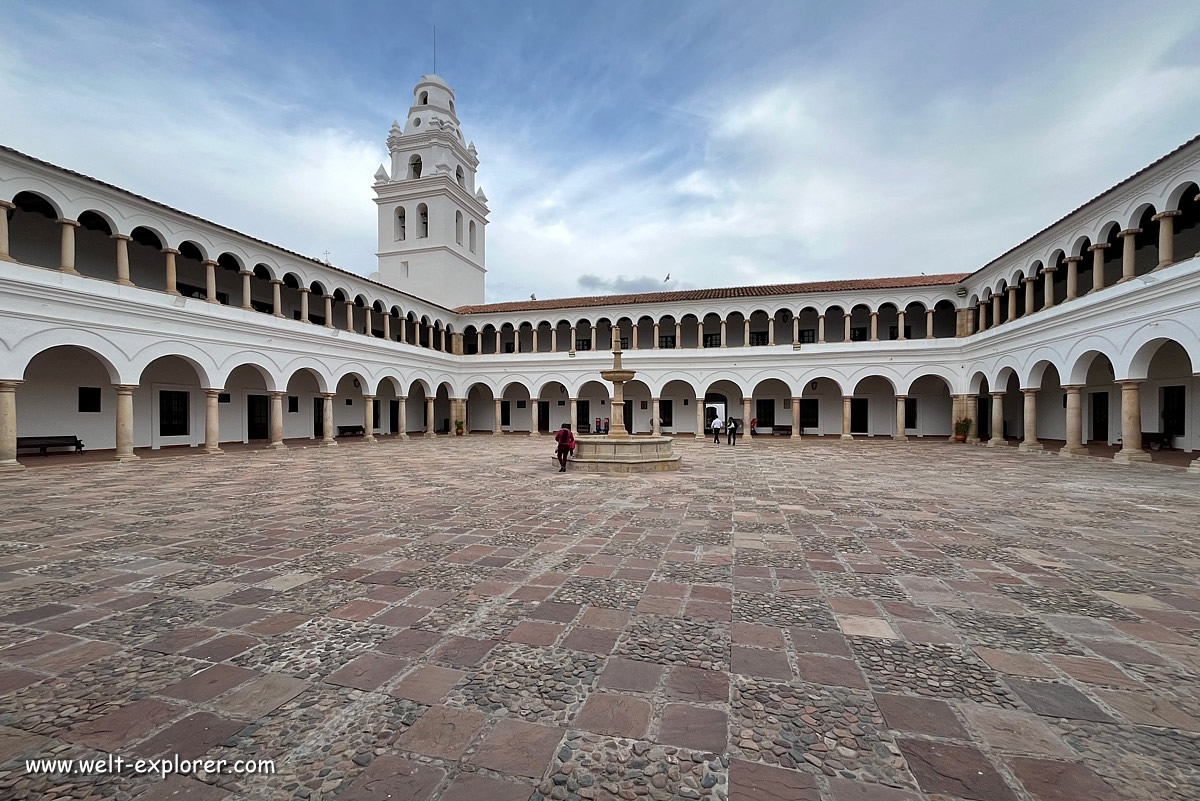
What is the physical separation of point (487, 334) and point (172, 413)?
1719 centimetres

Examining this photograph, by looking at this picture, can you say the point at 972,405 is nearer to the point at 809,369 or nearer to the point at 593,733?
the point at 809,369

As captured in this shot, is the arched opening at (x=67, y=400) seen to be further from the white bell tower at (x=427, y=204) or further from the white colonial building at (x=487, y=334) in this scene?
the white bell tower at (x=427, y=204)

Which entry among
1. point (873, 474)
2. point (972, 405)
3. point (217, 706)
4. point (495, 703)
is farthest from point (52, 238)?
point (972, 405)

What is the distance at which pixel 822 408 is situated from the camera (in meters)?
29.1

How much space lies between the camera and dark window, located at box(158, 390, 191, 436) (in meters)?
19.1

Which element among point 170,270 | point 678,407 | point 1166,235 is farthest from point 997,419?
point 170,270

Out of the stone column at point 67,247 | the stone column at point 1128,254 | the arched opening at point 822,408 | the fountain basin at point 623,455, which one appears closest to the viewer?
the fountain basin at point 623,455

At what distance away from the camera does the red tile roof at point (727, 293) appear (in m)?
25.4

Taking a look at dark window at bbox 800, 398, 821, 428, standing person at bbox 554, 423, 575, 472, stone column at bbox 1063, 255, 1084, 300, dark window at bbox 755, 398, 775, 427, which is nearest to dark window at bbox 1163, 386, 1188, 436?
stone column at bbox 1063, 255, 1084, 300

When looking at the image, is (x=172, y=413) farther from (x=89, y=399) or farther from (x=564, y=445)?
(x=564, y=445)

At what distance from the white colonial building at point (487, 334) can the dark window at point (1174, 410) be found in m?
0.08

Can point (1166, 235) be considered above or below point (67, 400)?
above

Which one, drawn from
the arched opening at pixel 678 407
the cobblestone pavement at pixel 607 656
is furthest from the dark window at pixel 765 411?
the cobblestone pavement at pixel 607 656

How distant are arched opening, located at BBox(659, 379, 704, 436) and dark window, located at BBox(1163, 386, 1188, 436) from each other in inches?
754
